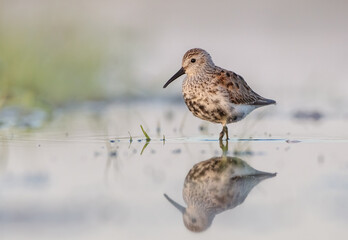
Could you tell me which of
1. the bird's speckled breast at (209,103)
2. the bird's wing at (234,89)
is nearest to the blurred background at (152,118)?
the bird's speckled breast at (209,103)

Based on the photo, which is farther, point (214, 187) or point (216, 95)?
point (216, 95)

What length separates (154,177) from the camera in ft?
21.1

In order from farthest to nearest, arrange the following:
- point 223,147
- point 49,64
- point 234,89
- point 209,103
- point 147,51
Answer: point 147,51 → point 49,64 → point 234,89 → point 209,103 → point 223,147

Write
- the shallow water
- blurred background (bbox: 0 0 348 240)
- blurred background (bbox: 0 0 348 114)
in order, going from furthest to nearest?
blurred background (bbox: 0 0 348 114) < blurred background (bbox: 0 0 348 240) < the shallow water

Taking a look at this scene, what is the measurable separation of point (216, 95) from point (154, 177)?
2849mm

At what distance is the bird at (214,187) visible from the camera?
205 inches

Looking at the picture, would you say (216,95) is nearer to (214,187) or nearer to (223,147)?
(223,147)

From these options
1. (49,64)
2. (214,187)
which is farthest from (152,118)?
(214,187)

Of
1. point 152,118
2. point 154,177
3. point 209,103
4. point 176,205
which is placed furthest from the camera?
point 152,118

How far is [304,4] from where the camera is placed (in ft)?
60.8

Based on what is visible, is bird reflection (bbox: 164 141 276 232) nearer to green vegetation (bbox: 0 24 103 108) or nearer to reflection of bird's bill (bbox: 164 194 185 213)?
reflection of bird's bill (bbox: 164 194 185 213)

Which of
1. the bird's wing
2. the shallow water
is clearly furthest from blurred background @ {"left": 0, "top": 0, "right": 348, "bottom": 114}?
the bird's wing

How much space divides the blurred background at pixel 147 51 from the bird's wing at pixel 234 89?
6.86 ft

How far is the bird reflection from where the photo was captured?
17.1 ft
